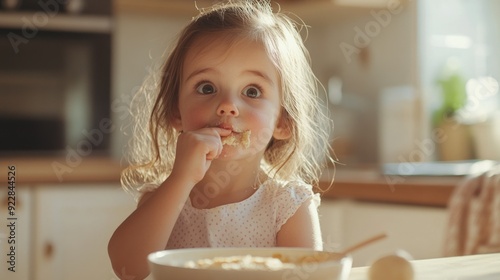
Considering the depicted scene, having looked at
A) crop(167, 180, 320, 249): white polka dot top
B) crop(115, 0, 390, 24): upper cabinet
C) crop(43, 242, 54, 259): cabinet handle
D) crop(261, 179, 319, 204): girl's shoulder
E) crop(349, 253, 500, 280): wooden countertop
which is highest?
crop(115, 0, 390, 24): upper cabinet

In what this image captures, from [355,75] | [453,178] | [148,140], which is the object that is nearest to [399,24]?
[355,75]

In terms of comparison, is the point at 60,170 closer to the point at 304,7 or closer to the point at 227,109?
the point at 304,7

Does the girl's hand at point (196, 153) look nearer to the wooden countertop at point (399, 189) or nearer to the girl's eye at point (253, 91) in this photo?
the girl's eye at point (253, 91)

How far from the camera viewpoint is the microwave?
273cm

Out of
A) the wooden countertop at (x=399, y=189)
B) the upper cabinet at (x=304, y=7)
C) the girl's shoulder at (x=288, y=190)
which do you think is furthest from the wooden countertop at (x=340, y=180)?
the girl's shoulder at (x=288, y=190)

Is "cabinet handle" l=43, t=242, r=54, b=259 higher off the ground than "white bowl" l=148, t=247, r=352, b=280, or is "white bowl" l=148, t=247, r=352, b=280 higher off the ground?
"white bowl" l=148, t=247, r=352, b=280

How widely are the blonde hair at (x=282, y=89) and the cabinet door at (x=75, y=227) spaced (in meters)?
1.29

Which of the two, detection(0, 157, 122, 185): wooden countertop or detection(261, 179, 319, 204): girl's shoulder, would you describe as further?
detection(0, 157, 122, 185): wooden countertop

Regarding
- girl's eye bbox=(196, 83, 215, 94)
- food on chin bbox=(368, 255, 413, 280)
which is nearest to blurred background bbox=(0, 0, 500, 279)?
girl's eye bbox=(196, 83, 215, 94)

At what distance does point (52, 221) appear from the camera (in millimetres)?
2508

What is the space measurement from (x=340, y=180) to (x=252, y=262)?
5.73ft

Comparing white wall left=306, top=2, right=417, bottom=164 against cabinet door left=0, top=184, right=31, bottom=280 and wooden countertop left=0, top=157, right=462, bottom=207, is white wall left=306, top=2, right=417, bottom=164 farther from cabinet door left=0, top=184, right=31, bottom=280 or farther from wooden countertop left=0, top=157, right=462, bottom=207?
cabinet door left=0, top=184, right=31, bottom=280

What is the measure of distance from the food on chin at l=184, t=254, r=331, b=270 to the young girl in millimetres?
210

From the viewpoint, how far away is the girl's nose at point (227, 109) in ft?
3.25
